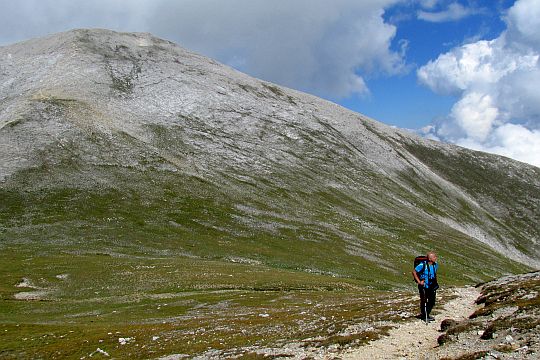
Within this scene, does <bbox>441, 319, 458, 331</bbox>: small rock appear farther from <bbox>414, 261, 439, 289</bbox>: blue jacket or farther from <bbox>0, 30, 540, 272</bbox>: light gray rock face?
<bbox>0, 30, 540, 272</bbox>: light gray rock face

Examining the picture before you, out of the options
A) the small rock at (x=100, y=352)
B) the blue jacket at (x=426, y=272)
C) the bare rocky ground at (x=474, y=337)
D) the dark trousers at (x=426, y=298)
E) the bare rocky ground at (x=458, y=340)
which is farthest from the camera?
the small rock at (x=100, y=352)

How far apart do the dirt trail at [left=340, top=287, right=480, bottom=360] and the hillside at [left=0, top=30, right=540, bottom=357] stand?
190 inches

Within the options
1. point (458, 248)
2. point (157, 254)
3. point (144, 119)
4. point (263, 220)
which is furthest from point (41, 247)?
point (458, 248)

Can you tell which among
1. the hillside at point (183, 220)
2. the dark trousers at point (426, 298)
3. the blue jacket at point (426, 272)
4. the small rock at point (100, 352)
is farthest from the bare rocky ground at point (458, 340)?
the small rock at point (100, 352)

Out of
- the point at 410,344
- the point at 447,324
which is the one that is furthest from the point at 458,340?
the point at 447,324

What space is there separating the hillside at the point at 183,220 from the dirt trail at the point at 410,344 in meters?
4.83

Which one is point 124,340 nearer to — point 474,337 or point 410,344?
point 410,344

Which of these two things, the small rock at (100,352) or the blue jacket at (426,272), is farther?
the small rock at (100,352)

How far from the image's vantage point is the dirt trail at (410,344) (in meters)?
25.0

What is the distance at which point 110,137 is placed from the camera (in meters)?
157

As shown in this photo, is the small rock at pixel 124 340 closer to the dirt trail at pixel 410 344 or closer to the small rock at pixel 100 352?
the small rock at pixel 100 352

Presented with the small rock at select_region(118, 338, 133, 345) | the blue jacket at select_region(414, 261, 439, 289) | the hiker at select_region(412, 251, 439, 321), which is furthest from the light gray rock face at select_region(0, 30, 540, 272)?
the blue jacket at select_region(414, 261, 439, 289)

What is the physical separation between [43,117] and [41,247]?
80.6 meters

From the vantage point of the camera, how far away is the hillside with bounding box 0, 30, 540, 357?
64.2 metres
